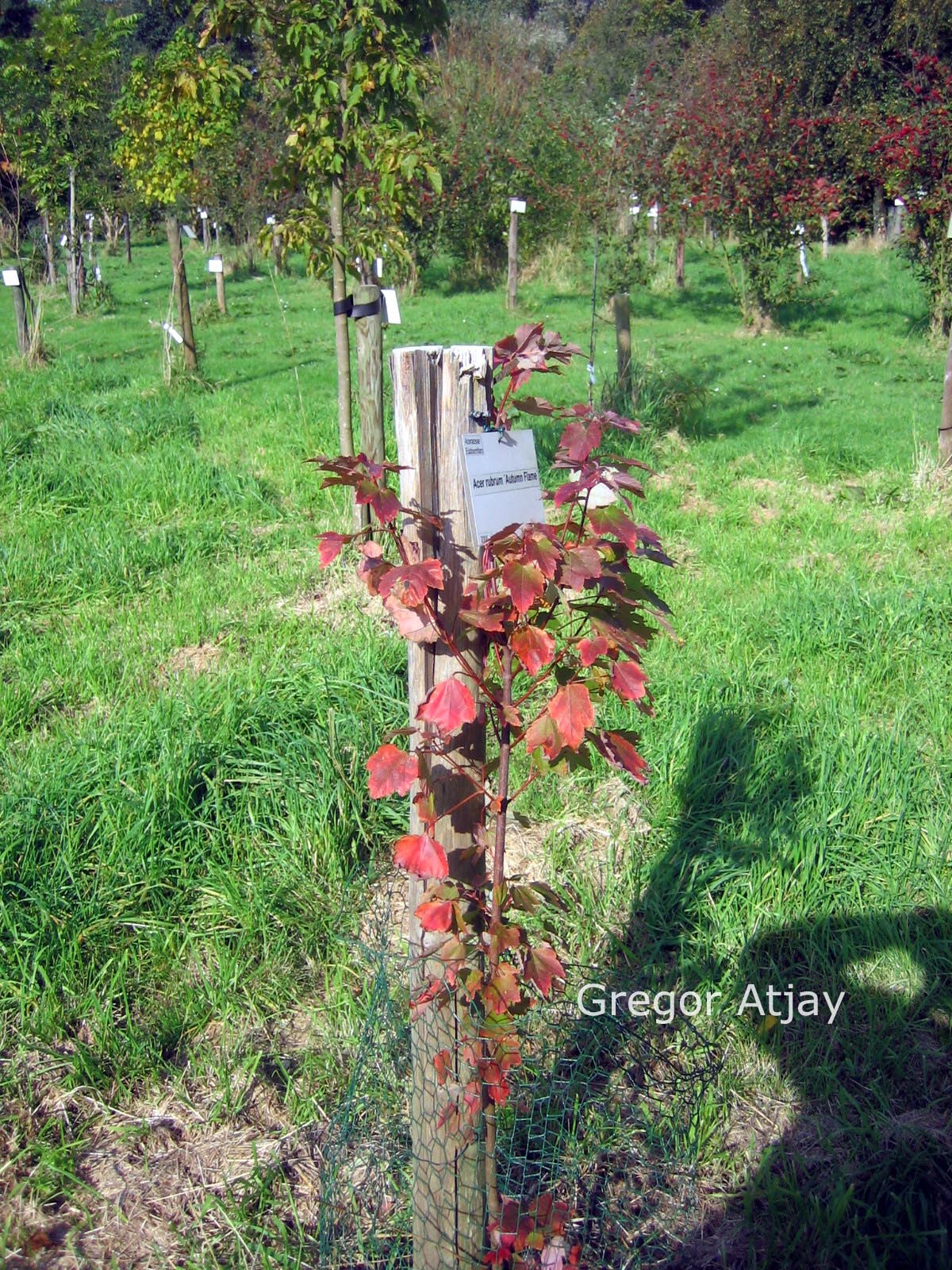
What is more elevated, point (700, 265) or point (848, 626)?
point (700, 265)

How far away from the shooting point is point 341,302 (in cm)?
508

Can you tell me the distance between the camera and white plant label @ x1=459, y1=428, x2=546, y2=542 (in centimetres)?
165

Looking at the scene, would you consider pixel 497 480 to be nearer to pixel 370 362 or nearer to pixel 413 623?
pixel 413 623

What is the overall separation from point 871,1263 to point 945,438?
199 inches

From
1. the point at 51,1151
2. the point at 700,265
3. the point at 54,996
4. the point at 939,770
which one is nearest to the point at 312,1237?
the point at 51,1151

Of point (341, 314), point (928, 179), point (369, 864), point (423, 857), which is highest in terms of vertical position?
Answer: point (928, 179)

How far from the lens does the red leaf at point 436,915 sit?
1672 millimetres

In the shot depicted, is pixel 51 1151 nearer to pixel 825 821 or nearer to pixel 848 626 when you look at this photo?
pixel 825 821

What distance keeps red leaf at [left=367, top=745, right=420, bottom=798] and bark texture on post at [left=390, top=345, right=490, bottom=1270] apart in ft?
0.20

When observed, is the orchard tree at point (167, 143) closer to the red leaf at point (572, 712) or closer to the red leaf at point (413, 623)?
the red leaf at point (413, 623)

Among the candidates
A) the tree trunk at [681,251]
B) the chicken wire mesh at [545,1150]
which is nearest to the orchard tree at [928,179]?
the tree trunk at [681,251]

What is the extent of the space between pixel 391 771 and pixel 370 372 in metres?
3.53

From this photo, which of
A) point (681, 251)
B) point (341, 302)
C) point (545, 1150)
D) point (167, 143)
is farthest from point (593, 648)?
point (681, 251)

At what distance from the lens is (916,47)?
20609mm
